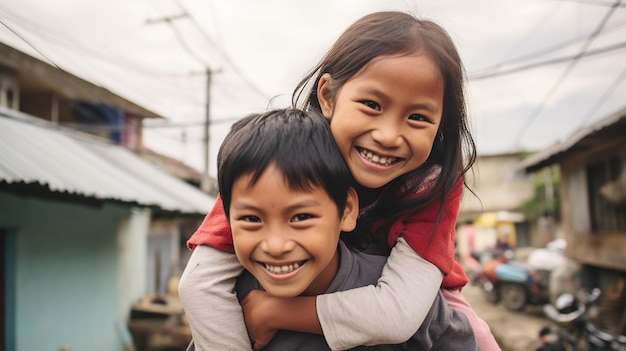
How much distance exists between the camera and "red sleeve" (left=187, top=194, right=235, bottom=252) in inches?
54.0

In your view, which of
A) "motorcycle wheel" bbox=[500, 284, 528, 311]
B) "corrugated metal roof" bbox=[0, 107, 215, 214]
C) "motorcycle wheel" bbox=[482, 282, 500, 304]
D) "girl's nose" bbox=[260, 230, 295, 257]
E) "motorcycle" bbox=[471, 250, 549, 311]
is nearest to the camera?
"girl's nose" bbox=[260, 230, 295, 257]

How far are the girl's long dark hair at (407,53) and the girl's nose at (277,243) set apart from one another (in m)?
0.42

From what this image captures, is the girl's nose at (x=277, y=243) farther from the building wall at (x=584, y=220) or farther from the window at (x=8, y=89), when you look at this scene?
the window at (x=8, y=89)

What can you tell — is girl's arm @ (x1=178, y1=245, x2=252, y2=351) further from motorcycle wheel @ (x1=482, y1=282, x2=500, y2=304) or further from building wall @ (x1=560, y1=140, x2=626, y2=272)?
motorcycle wheel @ (x1=482, y1=282, x2=500, y2=304)

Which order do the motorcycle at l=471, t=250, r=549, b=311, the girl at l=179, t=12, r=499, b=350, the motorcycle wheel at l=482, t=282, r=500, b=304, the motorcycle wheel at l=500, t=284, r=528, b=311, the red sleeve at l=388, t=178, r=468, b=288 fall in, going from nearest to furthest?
the girl at l=179, t=12, r=499, b=350 → the red sleeve at l=388, t=178, r=468, b=288 → the motorcycle at l=471, t=250, r=549, b=311 → the motorcycle wheel at l=500, t=284, r=528, b=311 → the motorcycle wheel at l=482, t=282, r=500, b=304

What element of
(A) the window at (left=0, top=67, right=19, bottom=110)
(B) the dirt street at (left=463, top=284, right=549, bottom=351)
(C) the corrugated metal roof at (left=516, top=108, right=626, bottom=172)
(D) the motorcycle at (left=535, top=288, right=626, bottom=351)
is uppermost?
(A) the window at (left=0, top=67, right=19, bottom=110)

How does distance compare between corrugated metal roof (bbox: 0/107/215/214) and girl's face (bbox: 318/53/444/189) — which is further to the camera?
corrugated metal roof (bbox: 0/107/215/214)

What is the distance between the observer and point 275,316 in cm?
130

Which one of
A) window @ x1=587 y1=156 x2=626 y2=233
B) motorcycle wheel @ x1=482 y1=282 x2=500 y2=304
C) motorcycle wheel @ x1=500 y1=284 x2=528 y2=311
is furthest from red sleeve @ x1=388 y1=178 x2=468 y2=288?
motorcycle wheel @ x1=482 y1=282 x2=500 y2=304

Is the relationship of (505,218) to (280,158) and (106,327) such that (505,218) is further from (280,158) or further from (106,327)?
(280,158)

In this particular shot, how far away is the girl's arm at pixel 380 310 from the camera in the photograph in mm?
1220

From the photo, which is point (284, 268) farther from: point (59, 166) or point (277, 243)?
point (59, 166)

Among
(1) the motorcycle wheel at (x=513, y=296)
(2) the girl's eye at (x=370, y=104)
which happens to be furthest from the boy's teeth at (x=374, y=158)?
(1) the motorcycle wheel at (x=513, y=296)

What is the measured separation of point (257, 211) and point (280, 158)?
139mm
